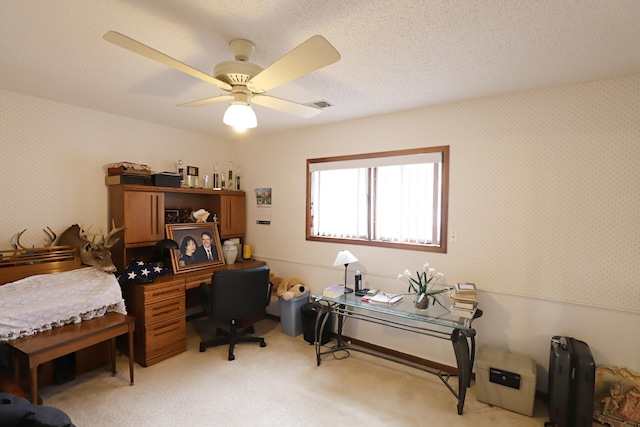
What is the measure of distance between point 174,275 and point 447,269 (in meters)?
2.85

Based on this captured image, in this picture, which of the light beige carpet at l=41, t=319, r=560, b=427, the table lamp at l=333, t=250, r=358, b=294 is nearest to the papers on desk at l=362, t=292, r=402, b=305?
the table lamp at l=333, t=250, r=358, b=294

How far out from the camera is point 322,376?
9.06ft

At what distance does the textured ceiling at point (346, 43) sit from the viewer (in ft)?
4.77

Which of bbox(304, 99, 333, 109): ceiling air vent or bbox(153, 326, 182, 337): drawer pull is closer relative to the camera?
bbox(304, 99, 333, 109): ceiling air vent

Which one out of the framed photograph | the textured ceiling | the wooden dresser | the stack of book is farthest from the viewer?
the framed photograph

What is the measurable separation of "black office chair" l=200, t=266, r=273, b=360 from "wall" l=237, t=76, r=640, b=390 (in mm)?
1297

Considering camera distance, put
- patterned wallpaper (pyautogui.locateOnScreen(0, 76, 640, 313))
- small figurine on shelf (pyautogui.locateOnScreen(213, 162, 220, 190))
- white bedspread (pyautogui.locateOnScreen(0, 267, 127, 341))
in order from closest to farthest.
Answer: white bedspread (pyautogui.locateOnScreen(0, 267, 127, 341)) < patterned wallpaper (pyautogui.locateOnScreen(0, 76, 640, 313)) < small figurine on shelf (pyautogui.locateOnScreen(213, 162, 220, 190))

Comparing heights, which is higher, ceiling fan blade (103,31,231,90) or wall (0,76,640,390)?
ceiling fan blade (103,31,231,90)

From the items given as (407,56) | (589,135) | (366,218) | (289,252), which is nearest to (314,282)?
(289,252)

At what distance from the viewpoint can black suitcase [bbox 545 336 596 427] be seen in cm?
203

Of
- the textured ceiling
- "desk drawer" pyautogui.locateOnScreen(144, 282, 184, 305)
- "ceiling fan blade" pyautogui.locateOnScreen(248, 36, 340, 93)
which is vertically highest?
the textured ceiling

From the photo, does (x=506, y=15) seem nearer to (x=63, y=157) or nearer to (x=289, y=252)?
(x=289, y=252)

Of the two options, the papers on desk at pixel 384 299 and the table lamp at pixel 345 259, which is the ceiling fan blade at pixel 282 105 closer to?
the table lamp at pixel 345 259

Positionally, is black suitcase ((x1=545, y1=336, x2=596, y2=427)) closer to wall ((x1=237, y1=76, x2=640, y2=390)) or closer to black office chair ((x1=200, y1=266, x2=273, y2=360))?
wall ((x1=237, y1=76, x2=640, y2=390))
